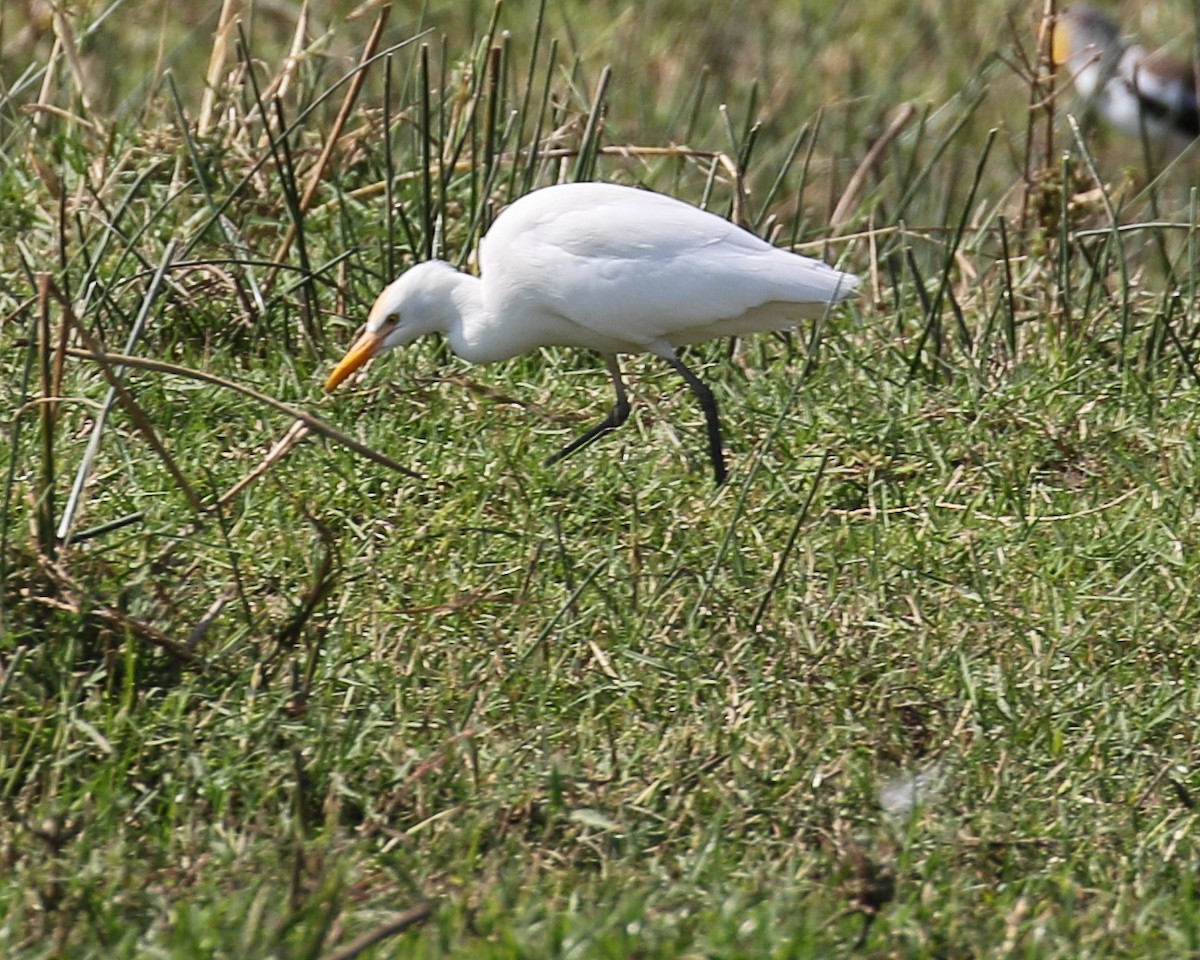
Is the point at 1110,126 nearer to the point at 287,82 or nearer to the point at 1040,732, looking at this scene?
the point at 287,82

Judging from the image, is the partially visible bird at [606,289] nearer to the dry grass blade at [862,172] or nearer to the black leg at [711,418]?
the black leg at [711,418]

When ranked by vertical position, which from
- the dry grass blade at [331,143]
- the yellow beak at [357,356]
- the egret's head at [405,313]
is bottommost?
the yellow beak at [357,356]

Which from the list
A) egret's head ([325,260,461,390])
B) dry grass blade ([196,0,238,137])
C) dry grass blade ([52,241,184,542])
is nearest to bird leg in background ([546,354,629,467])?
egret's head ([325,260,461,390])

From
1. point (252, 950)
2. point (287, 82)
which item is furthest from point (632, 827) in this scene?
point (287, 82)

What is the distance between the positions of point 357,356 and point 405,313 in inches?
5.0

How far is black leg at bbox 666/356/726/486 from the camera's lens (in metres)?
3.73

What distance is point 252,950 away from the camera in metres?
2.33

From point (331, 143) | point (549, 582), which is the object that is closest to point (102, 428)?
point (549, 582)

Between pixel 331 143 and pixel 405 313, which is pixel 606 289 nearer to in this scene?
pixel 405 313

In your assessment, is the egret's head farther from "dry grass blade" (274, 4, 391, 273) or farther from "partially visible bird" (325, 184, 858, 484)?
"dry grass blade" (274, 4, 391, 273)

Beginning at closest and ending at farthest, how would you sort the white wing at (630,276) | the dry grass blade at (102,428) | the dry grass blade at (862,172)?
the dry grass blade at (102,428) < the white wing at (630,276) < the dry grass blade at (862,172)

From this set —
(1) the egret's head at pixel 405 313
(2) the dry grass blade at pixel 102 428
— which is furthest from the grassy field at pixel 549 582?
(1) the egret's head at pixel 405 313

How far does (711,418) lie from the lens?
12.5 ft

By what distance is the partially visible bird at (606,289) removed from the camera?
3732 mm
